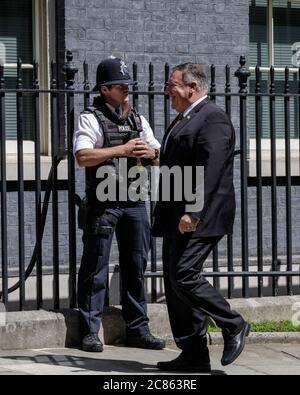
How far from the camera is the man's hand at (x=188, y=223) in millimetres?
6684

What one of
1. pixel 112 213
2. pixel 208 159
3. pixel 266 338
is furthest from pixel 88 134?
pixel 266 338

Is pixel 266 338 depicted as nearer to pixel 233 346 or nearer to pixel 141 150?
pixel 233 346

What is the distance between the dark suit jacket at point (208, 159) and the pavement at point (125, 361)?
1.00m

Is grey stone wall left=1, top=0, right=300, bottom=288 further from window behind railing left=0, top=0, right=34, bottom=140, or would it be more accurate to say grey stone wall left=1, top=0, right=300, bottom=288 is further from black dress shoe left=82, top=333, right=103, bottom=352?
black dress shoe left=82, top=333, right=103, bottom=352

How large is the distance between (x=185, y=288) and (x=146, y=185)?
1196 millimetres

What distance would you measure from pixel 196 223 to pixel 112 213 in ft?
3.51

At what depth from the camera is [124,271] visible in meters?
7.79

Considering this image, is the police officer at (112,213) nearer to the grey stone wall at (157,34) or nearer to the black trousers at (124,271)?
the black trousers at (124,271)

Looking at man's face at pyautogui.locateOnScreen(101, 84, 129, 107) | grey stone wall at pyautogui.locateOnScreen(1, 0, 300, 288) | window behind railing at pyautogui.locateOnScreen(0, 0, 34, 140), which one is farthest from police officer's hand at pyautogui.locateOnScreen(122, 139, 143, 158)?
window behind railing at pyautogui.locateOnScreen(0, 0, 34, 140)

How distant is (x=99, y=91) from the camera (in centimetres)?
Result: 767

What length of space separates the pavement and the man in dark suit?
11.6 inches

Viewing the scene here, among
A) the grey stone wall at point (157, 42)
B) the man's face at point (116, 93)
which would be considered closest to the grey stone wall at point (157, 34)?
the grey stone wall at point (157, 42)
